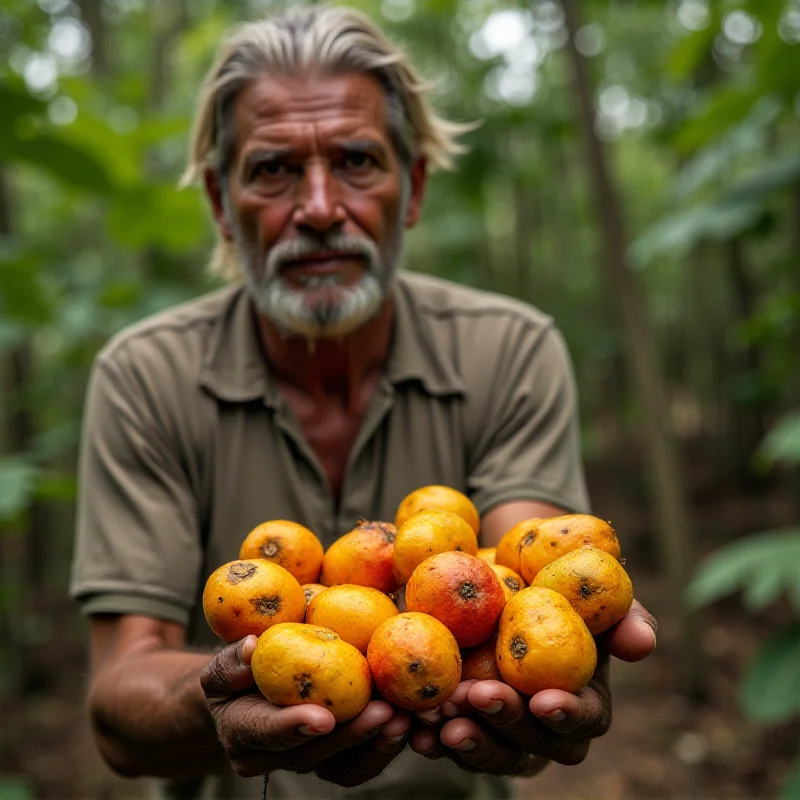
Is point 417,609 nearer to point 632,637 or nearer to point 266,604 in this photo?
point 266,604

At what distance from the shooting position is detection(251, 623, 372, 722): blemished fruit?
4.61ft

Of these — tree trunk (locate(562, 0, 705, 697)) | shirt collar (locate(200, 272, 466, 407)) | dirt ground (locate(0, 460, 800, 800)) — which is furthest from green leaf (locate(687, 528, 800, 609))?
shirt collar (locate(200, 272, 466, 407))

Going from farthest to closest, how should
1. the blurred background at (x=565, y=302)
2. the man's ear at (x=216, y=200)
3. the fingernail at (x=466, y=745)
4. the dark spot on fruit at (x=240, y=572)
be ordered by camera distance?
the blurred background at (x=565, y=302)
the man's ear at (x=216, y=200)
the dark spot on fruit at (x=240, y=572)
the fingernail at (x=466, y=745)

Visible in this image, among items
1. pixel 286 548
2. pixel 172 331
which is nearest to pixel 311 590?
pixel 286 548

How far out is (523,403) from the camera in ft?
8.67

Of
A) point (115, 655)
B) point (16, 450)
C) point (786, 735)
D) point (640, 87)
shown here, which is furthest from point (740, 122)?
point (640, 87)

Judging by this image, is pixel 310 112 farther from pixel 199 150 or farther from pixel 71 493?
pixel 71 493

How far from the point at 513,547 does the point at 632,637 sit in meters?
0.33

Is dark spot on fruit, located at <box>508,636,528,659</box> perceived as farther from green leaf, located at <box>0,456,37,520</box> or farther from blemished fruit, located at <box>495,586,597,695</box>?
green leaf, located at <box>0,456,37,520</box>

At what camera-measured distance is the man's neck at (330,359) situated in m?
2.70

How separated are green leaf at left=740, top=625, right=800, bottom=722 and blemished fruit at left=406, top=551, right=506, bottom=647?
3.51m

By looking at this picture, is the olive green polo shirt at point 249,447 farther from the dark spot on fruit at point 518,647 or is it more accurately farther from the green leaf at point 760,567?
the green leaf at point 760,567

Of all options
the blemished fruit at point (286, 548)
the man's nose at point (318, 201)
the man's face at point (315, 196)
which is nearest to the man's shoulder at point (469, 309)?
the man's face at point (315, 196)

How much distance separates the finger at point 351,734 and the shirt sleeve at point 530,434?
40.5 inches
